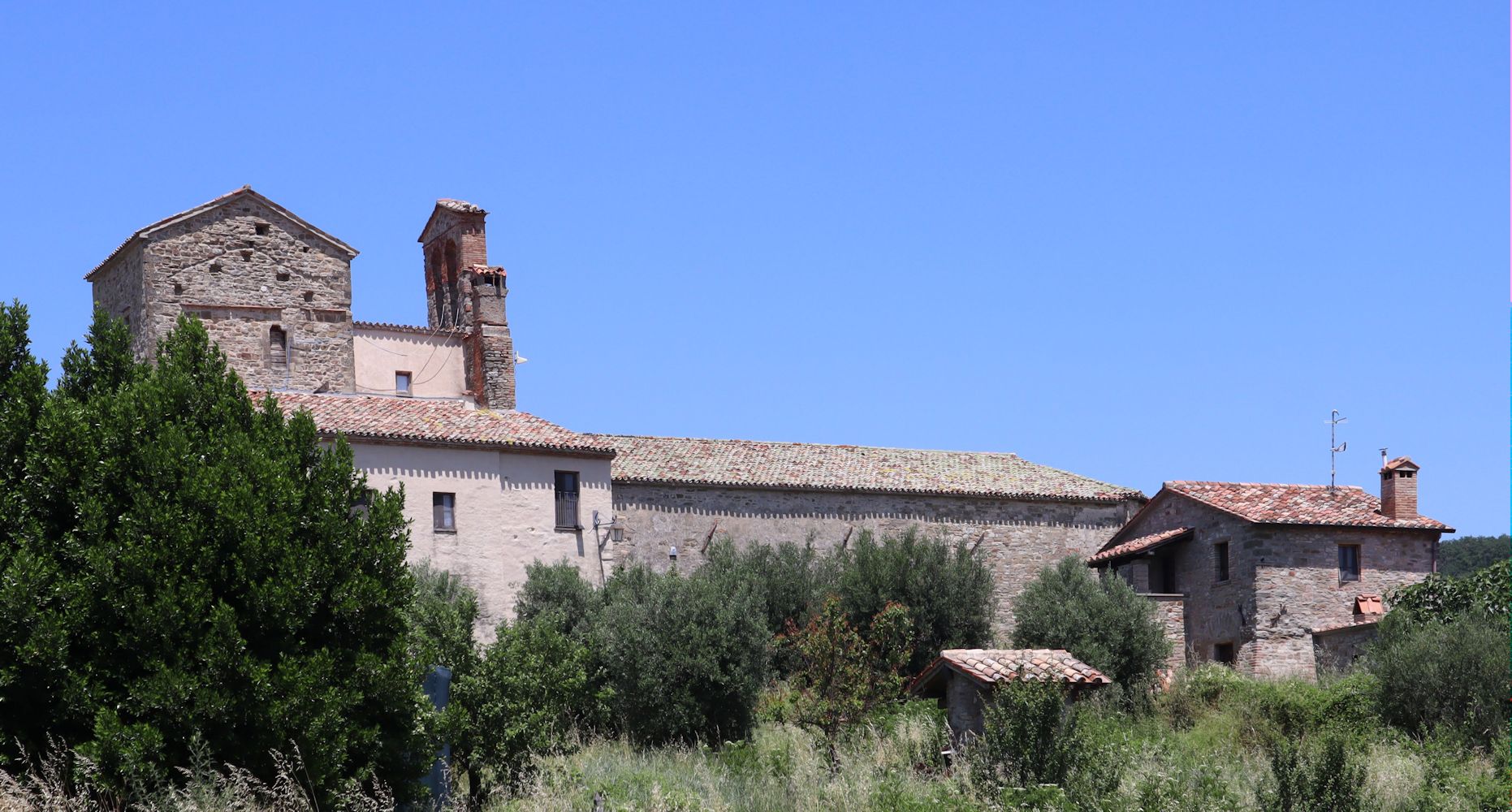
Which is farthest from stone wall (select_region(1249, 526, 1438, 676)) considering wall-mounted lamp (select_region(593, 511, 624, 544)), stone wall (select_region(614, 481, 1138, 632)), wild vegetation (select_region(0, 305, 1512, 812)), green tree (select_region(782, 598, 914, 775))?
wall-mounted lamp (select_region(593, 511, 624, 544))

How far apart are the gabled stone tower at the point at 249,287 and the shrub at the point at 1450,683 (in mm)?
24243

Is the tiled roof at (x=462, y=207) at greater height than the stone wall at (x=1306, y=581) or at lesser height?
greater

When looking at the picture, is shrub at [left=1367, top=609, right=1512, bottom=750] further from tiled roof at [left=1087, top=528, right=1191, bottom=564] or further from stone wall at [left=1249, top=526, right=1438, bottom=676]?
tiled roof at [left=1087, top=528, right=1191, bottom=564]

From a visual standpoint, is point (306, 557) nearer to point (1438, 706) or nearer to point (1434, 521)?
point (1438, 706)

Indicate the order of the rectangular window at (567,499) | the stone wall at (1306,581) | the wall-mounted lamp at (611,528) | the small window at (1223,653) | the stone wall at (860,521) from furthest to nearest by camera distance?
the stone wall at (860,521) → the wall-mounted lamp at (611,528) → the rectangular window at (567,499) → the small window at (1223,653) → the stone wall at (1306,581)

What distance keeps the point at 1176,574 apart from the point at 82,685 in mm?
25363

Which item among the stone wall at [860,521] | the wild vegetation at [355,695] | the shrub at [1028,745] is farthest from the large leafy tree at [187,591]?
the stone wall at [860,521]

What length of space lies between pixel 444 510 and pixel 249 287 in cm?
897

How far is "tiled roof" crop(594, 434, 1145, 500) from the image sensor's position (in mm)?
40094

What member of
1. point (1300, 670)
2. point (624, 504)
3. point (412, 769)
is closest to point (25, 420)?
point (412, 769)

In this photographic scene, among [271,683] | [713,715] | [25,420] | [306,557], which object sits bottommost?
[713,715]

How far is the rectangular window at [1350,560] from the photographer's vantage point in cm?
3541

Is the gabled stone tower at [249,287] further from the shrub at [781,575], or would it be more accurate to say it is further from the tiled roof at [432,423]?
the shrub at [781,575]

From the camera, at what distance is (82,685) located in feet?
57.2
